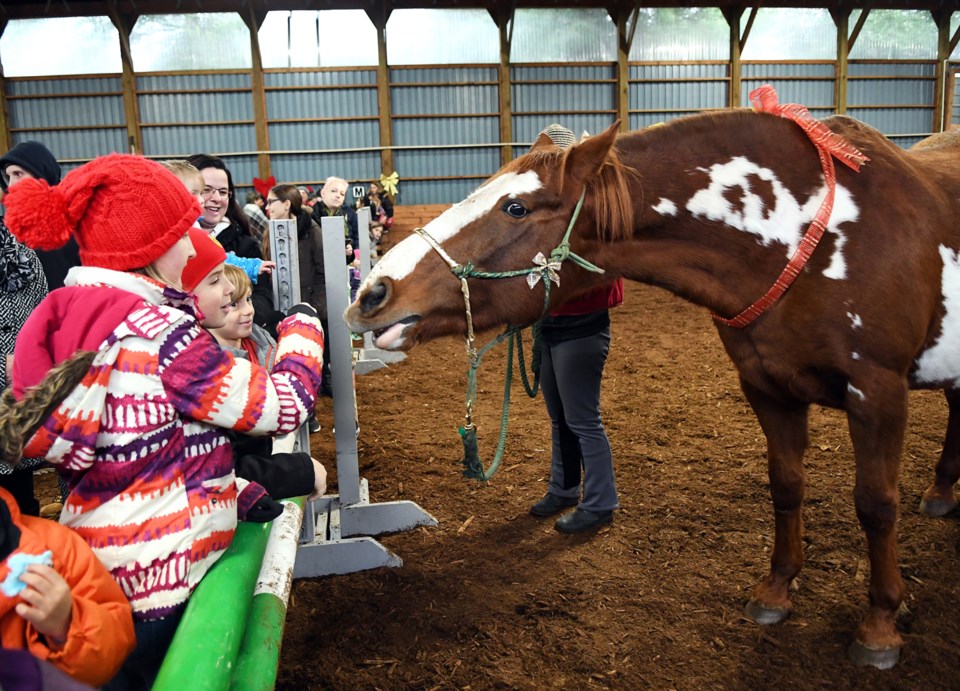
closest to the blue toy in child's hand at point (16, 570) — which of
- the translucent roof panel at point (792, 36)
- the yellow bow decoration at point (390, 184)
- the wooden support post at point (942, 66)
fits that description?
the yellow bow decoration at point (390, 184)

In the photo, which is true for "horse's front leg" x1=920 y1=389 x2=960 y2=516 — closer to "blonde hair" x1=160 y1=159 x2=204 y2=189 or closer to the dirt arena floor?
the dirt arena floor

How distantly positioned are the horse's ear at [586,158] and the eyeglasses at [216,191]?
2053 mm

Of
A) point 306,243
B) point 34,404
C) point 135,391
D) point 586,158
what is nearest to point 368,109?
point 306,243

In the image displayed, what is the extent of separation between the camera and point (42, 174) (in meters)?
3.04

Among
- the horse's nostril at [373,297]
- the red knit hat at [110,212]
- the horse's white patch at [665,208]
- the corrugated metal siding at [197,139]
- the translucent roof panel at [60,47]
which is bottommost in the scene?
the horse's nostril at [373,297]

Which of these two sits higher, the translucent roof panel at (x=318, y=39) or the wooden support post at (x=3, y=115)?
the translucent roof panel at (x=318, y=39)

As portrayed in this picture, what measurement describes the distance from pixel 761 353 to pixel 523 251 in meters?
0.78

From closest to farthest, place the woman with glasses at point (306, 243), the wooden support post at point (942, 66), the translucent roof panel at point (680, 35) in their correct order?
the woman with glasses at point (306, 243)
the translucent roof panel at point (680, 35)
the wooden support post at point (942, 66)

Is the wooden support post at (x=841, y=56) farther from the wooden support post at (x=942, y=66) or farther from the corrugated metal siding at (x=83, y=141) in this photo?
the corrugated metal siding at (x=83, y=141)

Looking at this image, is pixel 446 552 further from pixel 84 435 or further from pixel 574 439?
pixel 84 435

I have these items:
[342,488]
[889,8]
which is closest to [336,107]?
[889,8]

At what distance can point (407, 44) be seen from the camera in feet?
49.5

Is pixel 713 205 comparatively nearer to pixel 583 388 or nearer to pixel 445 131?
pixel 583 388

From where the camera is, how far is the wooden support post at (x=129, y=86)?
14.2 metres
